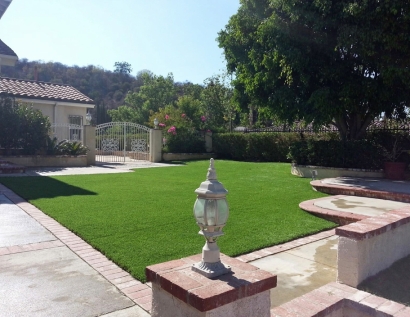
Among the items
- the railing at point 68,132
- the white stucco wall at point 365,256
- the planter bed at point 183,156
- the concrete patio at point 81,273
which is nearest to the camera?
the concrete patio at point 81,273

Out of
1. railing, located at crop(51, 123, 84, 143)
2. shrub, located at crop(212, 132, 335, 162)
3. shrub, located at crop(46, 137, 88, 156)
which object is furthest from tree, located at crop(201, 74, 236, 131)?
shrub, located at crop(46, 137, 88, 156)

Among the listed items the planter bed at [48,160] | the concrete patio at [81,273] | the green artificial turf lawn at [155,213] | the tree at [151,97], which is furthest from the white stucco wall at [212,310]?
the tree at [151,97]

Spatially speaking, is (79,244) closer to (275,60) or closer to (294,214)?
(294,214)

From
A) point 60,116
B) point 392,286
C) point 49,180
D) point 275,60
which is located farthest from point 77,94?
point 392,286

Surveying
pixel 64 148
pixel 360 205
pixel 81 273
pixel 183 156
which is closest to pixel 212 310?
pixel 81 273

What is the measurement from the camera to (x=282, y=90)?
1257cm

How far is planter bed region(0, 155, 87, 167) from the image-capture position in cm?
1515

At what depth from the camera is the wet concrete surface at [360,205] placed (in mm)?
7226

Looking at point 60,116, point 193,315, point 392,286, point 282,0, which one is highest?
point 282,0

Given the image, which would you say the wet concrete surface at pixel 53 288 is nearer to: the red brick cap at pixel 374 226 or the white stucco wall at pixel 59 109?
the red brick cap at pixel 374 226

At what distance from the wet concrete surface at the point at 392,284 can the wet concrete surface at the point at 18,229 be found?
13.8 ft

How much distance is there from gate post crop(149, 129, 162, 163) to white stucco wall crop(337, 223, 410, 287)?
53.0 feet

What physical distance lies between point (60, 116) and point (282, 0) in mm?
14512

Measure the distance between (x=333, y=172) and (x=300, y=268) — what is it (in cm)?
911
